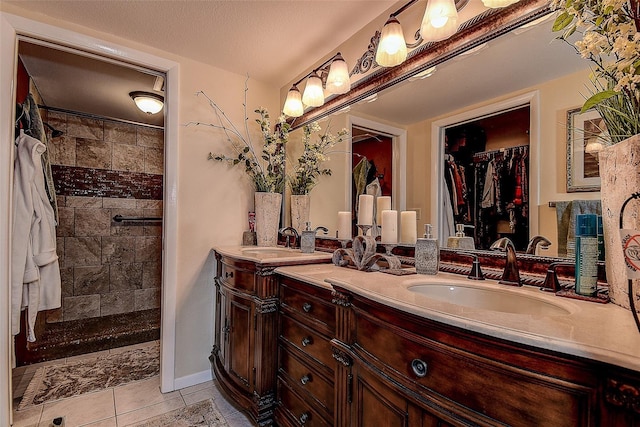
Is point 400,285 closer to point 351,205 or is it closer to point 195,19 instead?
point 351,205

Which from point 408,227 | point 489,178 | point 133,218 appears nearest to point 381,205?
point 408,227

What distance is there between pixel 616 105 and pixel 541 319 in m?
0.63

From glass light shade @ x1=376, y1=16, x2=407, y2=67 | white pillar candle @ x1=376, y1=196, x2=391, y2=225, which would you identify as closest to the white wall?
white pillar candle @ x1=376, y1=196, x2=391, y2=225

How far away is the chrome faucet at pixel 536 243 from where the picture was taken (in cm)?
111

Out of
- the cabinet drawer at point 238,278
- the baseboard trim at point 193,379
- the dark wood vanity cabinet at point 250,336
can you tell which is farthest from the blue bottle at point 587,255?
the baseboard trim at point 193,379

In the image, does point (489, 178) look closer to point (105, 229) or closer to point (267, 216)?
point (267, 216)

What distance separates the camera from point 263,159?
260 centimetres

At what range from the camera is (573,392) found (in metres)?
0.56

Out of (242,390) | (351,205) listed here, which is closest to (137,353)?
(242,390)

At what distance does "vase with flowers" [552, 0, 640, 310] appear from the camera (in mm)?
724

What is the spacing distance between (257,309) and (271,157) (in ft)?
4.17

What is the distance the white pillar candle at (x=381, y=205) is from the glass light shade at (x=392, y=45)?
70 cm

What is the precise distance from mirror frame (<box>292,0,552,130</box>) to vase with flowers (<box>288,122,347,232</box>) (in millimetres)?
251

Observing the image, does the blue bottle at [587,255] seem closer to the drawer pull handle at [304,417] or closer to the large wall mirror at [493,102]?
the large wall mirror at [493,102]
